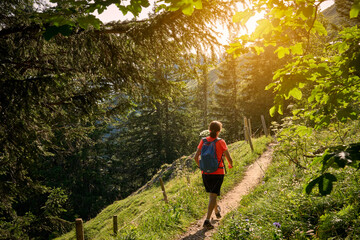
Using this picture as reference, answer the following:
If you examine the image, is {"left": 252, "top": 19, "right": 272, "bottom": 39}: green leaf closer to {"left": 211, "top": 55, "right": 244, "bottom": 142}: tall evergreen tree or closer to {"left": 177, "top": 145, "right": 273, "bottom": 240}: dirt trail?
{"left": 177, "top": 145, "right": 273, "bottom": 240}: dirt trail

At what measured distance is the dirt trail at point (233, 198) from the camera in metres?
4.85

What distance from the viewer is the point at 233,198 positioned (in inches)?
263

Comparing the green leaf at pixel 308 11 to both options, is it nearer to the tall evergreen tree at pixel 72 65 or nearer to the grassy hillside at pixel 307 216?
the grassy hillside at pixel 307 216

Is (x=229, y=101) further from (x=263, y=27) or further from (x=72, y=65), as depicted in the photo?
(x=263, y=27)

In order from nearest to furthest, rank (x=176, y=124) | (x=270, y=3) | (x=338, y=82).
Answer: (x=270, y=3)
(x=338, y=82)
(x=176, y=124)

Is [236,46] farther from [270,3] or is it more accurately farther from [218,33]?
[218,33]

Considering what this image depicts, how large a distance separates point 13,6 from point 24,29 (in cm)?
143

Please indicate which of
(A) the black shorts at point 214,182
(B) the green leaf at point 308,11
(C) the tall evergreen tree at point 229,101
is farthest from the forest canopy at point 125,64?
(C) the tall evergreen tree at point 229,101

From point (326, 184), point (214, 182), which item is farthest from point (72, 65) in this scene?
point (326, 184)

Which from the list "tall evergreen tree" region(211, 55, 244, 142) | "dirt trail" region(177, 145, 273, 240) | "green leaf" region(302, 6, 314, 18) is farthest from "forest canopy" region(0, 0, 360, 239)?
"tall evergreen tree" region(211, 55, 244, 142)

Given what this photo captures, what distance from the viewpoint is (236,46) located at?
6.91ft

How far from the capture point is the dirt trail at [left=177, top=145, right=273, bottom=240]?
4.85m

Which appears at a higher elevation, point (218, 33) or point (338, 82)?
point (218, 33)

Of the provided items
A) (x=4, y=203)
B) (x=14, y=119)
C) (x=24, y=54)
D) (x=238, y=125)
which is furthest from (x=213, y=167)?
(x=238, y=125)
